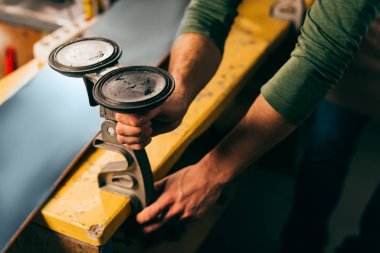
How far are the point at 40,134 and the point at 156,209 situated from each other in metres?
0.33

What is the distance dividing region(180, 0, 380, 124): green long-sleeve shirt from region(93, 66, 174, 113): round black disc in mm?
288

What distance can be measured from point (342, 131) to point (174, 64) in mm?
705

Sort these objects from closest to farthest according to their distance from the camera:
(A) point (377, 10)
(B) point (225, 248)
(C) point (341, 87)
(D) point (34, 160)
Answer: (A) point (377, 10), (D) point (34, 160), (C) point (341, 87), (B) point (225, 248)

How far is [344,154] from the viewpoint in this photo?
1.70 metres

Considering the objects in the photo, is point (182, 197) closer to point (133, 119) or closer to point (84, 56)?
point (133, 119)

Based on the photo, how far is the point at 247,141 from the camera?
112 centimetres

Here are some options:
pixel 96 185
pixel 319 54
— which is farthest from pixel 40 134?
pixel 319 54

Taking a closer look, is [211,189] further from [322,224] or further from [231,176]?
[322,224]

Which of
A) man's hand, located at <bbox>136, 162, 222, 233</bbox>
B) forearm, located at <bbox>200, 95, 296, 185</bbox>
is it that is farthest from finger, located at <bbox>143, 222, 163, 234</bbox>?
forearm, located at <bbox>200, 95, 296, 185</bbox>

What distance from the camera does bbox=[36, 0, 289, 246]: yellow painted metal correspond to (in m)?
1.03

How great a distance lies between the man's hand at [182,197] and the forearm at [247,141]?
0.02 meters

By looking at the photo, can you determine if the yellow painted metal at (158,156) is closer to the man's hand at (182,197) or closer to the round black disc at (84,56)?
the man's hand at (182,197)

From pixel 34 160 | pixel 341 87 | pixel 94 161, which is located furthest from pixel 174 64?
pixel 341 87

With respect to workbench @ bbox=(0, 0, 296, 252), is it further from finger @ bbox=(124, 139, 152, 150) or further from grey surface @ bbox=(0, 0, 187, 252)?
finger @ bbox=(124, 139, 152, 150)
